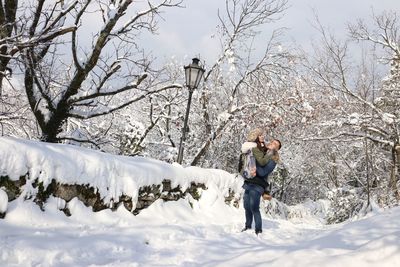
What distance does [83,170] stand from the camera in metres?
5.28

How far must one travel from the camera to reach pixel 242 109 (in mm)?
13867

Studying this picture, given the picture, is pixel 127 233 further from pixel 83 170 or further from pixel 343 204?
pixel 343 204

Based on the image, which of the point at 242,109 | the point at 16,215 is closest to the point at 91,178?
the point at 16,215

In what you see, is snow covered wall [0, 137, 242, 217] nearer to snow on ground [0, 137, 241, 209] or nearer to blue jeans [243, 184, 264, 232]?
snow on ground [0, 137, 241, 209]

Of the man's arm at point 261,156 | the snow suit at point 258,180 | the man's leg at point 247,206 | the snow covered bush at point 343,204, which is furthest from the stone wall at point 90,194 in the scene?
the snow covered bush at point 343,204

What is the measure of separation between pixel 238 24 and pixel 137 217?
401 inches

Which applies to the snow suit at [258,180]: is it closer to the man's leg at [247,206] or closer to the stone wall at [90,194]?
the man's leg at [247,206]

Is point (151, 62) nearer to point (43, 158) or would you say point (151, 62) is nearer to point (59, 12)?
point (59, 12)

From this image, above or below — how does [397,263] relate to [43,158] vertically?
below

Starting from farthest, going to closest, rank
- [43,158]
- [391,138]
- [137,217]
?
1. [391,138]
2. [137,217]
3. [43,158]

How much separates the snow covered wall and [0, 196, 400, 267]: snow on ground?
0.28m

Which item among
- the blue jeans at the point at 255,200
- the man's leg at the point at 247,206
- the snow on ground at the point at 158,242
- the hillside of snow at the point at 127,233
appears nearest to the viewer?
the snow on ground at the point at 158,242

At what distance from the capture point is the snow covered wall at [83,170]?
4379 mm

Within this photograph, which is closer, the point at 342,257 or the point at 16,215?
the point at 342,257
